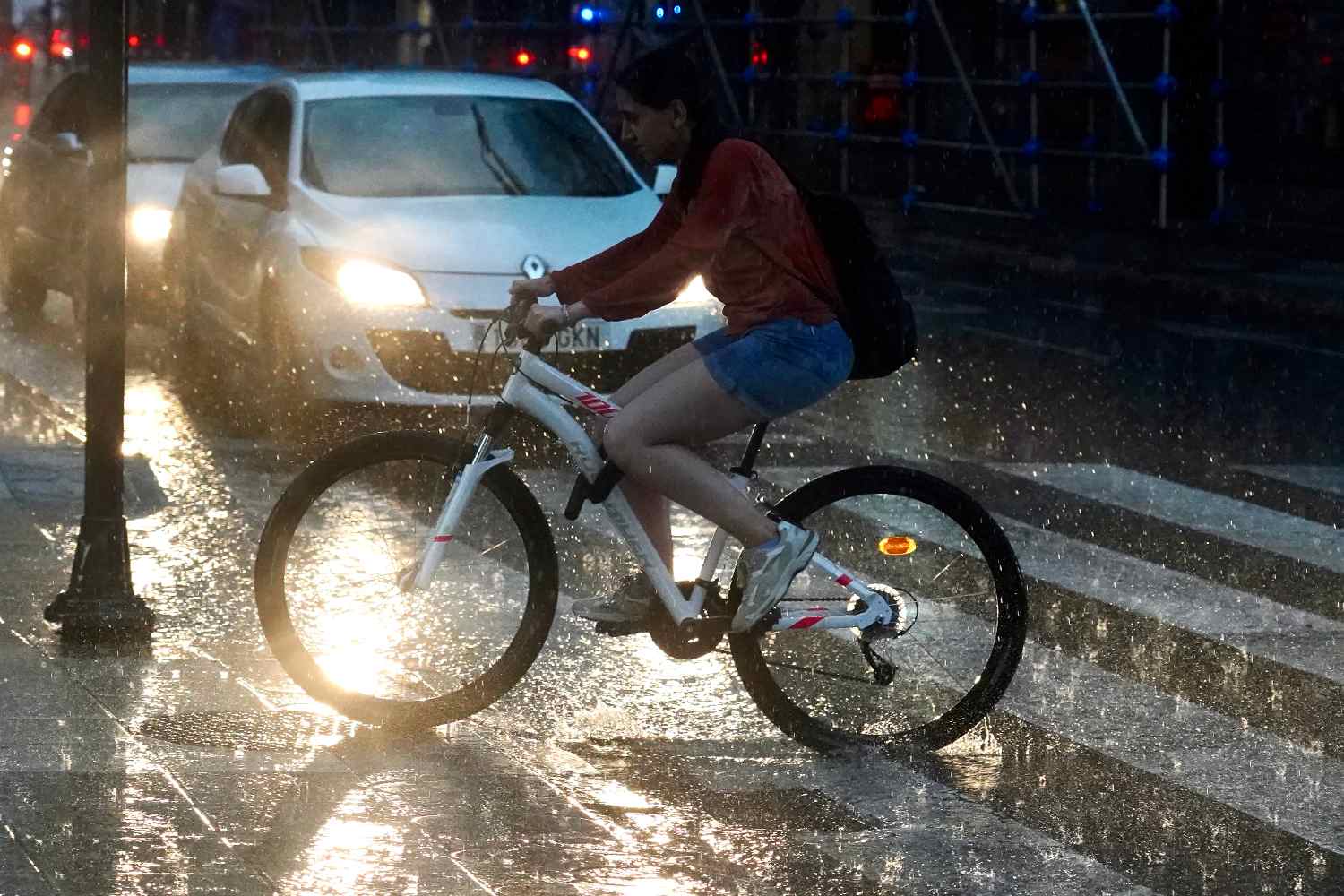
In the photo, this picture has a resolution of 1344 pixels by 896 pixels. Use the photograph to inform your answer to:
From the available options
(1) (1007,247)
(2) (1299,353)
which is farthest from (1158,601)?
(1) (1007,247)

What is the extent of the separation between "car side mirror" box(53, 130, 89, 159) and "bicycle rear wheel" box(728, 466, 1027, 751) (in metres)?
8.59

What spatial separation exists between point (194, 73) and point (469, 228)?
562 centimetres

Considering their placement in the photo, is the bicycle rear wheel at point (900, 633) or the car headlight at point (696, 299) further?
the car headlight at point (696, 299)

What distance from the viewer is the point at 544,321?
5.45m

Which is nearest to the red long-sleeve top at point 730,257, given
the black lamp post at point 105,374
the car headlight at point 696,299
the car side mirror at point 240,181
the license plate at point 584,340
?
the black lamp post at point 105,374

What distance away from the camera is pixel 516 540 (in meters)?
5.85

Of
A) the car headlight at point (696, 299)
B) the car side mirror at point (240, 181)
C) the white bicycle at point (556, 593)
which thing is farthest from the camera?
the car side mirror at point (240, 181)

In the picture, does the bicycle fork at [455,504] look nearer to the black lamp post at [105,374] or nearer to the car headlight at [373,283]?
the black lamp post at [105,374]

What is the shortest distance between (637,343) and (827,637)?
4.53m

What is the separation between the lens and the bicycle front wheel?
19.0 ft

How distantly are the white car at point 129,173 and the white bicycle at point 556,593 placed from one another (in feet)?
25.4

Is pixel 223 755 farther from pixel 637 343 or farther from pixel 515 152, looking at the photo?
pixel 515 152

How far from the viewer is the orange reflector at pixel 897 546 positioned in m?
5.90

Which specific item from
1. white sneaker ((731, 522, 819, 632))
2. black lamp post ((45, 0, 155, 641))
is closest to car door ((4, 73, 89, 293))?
black lamp post ((45, 0, 155, 641))
